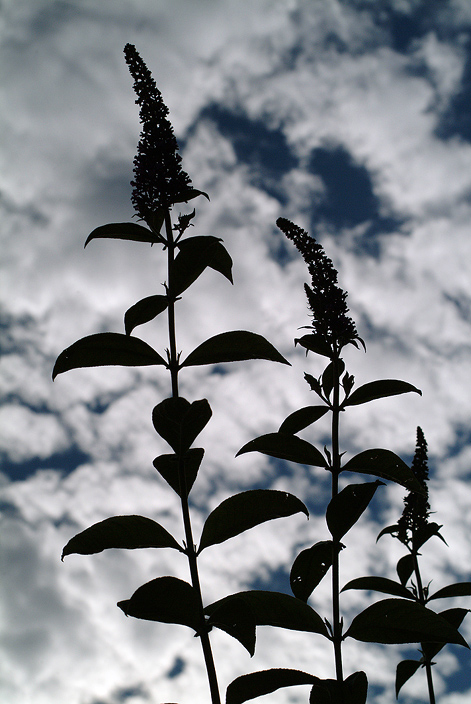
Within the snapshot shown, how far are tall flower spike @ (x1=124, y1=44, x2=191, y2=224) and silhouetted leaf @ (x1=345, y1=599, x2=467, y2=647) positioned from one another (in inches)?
86.9

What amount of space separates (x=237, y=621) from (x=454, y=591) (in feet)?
8.75

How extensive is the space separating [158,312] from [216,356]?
397 mm

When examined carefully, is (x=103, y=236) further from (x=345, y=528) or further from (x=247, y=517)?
(x=345, y=528)

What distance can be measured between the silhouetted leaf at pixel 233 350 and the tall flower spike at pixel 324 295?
0.68 m

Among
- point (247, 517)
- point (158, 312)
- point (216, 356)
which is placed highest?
point (158, 312)

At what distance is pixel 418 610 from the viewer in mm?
2252

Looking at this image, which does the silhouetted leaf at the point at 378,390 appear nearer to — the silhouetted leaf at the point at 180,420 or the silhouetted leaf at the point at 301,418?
the silhouetted leaf at the point at 301,418

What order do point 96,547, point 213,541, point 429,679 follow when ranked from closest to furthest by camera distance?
point 96,547
point 213,541
point 429,679

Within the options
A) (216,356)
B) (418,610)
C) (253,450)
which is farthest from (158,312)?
A: (418,610)

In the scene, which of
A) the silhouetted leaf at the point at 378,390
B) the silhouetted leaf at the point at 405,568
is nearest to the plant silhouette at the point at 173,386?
the silhouetted leaf at the point at 378,390

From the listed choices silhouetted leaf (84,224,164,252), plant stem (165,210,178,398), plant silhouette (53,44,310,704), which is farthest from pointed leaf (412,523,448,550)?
silhouetted leaf (84,224,164,252)

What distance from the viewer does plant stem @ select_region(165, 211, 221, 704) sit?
6.01 ft

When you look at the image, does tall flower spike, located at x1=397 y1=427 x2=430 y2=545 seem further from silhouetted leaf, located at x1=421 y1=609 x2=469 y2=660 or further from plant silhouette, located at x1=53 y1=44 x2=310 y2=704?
plant silhouette, located at x1=53 y1=44 x2=310 y2=704

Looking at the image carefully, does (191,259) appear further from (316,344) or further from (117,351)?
(316,344)
